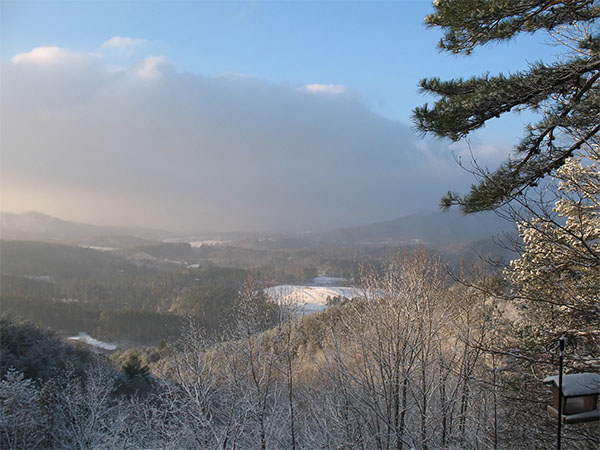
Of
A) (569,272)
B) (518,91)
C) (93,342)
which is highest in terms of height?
(518,91)

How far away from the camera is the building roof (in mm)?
3008

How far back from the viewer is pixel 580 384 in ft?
9.91

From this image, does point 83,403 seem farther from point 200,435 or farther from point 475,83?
point 475,83

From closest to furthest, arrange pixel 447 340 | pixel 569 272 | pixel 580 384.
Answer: pixel 580 384
pixel 569 272
pixel 447 340

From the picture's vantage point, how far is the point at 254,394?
12609 millimetres

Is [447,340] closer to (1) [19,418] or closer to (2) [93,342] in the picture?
(1) [19,418]

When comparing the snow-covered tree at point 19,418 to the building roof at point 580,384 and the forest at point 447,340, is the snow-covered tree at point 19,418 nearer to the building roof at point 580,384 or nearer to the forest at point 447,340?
the forest at point 447,340

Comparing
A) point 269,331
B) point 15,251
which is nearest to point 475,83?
point 269,331

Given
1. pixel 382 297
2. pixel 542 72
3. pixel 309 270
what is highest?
pixel 542 72

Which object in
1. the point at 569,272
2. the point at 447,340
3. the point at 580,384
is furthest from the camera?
the point at 447,340

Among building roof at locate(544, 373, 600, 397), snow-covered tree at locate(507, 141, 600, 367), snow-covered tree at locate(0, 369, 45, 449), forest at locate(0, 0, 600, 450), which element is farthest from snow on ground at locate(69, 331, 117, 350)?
building roof at locate(544, 373, 600, 397)

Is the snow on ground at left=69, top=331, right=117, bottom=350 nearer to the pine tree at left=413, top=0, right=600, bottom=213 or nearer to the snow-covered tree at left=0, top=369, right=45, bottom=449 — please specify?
the snow-covered tree at left=0, top=369, right=45, bottom=449

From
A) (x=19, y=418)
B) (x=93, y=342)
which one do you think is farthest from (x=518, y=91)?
(x=93, y=342)

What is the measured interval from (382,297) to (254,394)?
5864 millimetres
